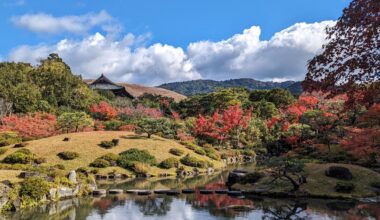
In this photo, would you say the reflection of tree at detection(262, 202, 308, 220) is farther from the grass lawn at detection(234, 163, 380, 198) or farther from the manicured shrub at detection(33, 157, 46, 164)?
the manicured shrub at detection(33, 157, 46, 164)

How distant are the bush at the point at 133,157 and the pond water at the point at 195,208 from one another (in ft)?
40.7

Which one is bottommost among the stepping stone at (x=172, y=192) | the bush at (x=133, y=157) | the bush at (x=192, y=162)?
the stepping stone at (x=172, y=192)

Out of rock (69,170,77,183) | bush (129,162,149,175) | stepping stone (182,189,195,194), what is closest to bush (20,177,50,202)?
rock (69,170,77,183)

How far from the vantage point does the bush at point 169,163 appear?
37.3 m

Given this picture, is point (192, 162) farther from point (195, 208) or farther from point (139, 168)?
point (195, 208)

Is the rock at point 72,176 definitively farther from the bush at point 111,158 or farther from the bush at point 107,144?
the bush at point 107,144

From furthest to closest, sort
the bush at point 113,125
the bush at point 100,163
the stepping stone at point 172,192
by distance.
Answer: the bush at point 113,125, the bush at point 100,163, the stepping stone at point 172,192

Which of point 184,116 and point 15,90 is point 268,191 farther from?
point 184,116

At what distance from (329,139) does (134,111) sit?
3137cm

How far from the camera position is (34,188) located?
19938 mm

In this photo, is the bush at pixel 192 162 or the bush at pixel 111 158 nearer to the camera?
the bush at pixel 111 158

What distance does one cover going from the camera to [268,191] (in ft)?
78.8

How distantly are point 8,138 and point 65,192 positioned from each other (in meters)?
24.3

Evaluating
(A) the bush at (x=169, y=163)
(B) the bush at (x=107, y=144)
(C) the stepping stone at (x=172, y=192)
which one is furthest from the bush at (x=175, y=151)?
(C) the stepping stone at (x=172, y=192)
